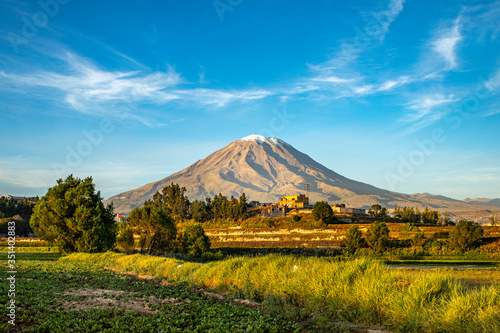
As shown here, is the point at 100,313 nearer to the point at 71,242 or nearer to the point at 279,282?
the point at 279,282

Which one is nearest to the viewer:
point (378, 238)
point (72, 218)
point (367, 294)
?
point (367, 294)

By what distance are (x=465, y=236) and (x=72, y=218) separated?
1550 inches

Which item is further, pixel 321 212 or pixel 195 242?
pixel 321 212

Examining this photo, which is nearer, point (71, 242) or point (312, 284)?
point (312, 284)

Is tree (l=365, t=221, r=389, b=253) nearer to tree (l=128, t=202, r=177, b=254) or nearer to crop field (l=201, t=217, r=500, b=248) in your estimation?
crop field (l=201, t=217, r=500, b=248)

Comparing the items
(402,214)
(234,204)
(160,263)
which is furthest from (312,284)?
(402,214)

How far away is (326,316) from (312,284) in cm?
129

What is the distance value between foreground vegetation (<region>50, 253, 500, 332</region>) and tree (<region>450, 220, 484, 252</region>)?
3348 centimetres

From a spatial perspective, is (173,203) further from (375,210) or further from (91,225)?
(375,210)

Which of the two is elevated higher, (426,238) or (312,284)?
(312,284)

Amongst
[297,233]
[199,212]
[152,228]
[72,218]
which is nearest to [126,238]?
[152,228]

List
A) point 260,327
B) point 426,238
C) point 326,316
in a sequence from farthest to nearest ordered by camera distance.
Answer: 1. point 426,238
2. point 326,316
3. point 260,327

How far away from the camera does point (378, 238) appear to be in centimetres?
3844

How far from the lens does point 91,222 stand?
32156 millimetres
